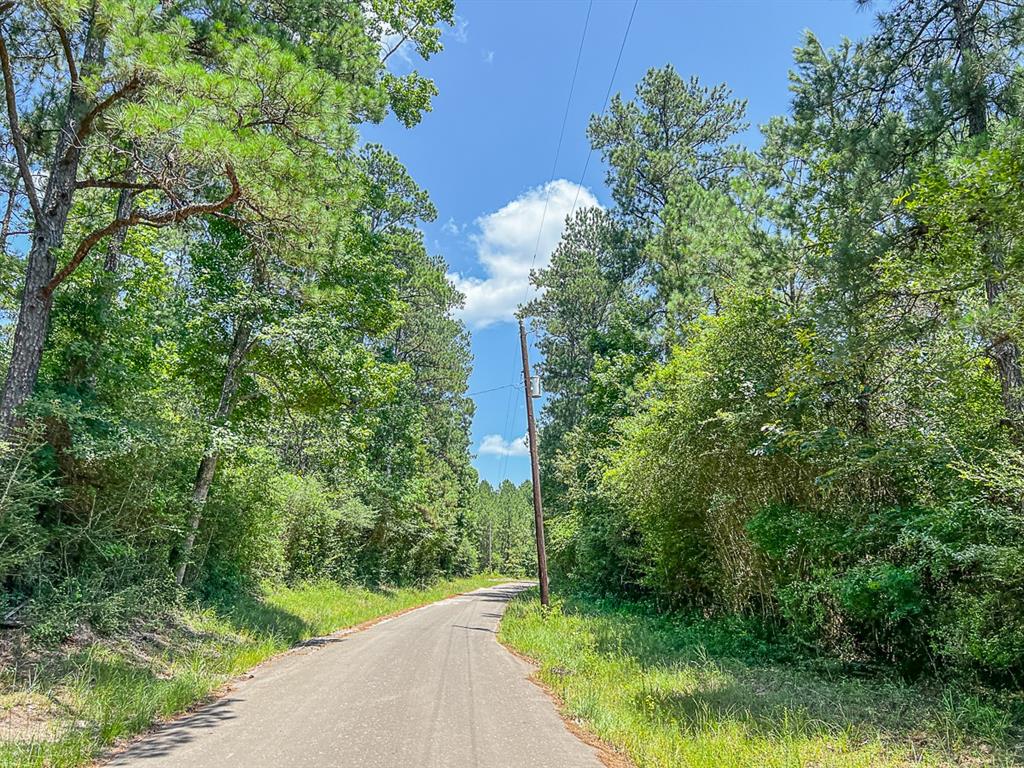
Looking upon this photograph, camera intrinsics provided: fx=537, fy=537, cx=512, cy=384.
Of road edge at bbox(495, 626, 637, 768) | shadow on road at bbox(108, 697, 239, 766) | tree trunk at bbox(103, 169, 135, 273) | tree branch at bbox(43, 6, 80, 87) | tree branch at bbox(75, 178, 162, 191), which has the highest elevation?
tree branch at bbox(43, 6, 80, 87)

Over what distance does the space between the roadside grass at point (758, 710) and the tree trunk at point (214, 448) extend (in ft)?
23.2

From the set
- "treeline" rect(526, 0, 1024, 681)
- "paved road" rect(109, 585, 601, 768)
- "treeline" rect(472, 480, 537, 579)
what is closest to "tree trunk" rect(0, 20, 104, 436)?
"paved road" rect(109, 585, 601, 768)

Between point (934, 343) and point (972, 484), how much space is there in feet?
5.73

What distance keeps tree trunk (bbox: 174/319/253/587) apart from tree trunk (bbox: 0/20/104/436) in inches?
118

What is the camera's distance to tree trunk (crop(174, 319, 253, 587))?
10250 millimetres

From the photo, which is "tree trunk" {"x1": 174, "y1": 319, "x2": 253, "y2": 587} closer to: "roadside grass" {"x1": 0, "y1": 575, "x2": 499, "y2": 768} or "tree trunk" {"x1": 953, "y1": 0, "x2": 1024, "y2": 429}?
"roadside grass" {"x1": 0, "y1": 575, "x2": 499, "y2": 768}

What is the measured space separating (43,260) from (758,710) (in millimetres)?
10298

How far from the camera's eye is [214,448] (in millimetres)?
9359

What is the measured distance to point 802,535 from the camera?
7559 millimetres

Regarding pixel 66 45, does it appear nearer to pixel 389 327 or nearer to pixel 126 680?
pixel 126 680

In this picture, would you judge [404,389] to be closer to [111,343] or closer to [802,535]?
[111,343]

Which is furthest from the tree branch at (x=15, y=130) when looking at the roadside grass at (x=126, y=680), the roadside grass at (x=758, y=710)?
the roadside grass at (x=758, y=710)

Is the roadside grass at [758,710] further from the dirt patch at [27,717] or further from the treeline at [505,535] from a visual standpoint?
the treeline at [505,535]

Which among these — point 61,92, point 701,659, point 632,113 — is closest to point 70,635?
point 61,92
